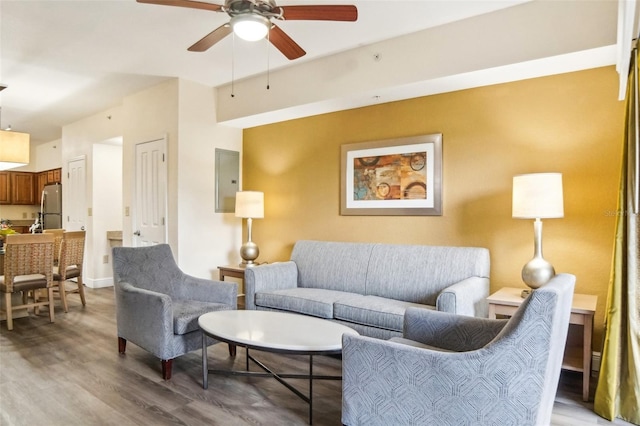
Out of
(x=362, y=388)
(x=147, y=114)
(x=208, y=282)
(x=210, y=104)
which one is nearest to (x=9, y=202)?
(x=147, y=114)

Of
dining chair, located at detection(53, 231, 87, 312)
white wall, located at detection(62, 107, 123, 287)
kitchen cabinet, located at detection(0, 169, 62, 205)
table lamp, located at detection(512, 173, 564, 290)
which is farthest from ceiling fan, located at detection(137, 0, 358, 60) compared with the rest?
kitchen cabinet, located at detection(0, 169, 62, 205)

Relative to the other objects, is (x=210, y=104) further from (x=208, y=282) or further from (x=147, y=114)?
(x=208, y=282)

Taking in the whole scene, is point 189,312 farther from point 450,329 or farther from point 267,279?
point 450,329

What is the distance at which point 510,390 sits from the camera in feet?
5.05

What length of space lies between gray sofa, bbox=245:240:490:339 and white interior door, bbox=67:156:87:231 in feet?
14.1

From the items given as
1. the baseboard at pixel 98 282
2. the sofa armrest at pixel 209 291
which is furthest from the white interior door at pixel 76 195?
the sofa armrest at pixel 209 291

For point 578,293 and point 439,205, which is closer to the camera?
point 578,293

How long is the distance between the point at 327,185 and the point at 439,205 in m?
1.29

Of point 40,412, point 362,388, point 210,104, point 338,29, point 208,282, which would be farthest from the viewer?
point 210,104

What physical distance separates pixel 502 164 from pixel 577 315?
51.8 inches

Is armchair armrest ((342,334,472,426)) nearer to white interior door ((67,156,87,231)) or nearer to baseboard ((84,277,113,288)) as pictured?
baseboard ((84,277,113,288))

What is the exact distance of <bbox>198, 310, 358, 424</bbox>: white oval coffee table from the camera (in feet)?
6.98

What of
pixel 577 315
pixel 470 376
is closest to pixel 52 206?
pixel 470 376

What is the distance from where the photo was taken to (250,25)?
2.20 m
